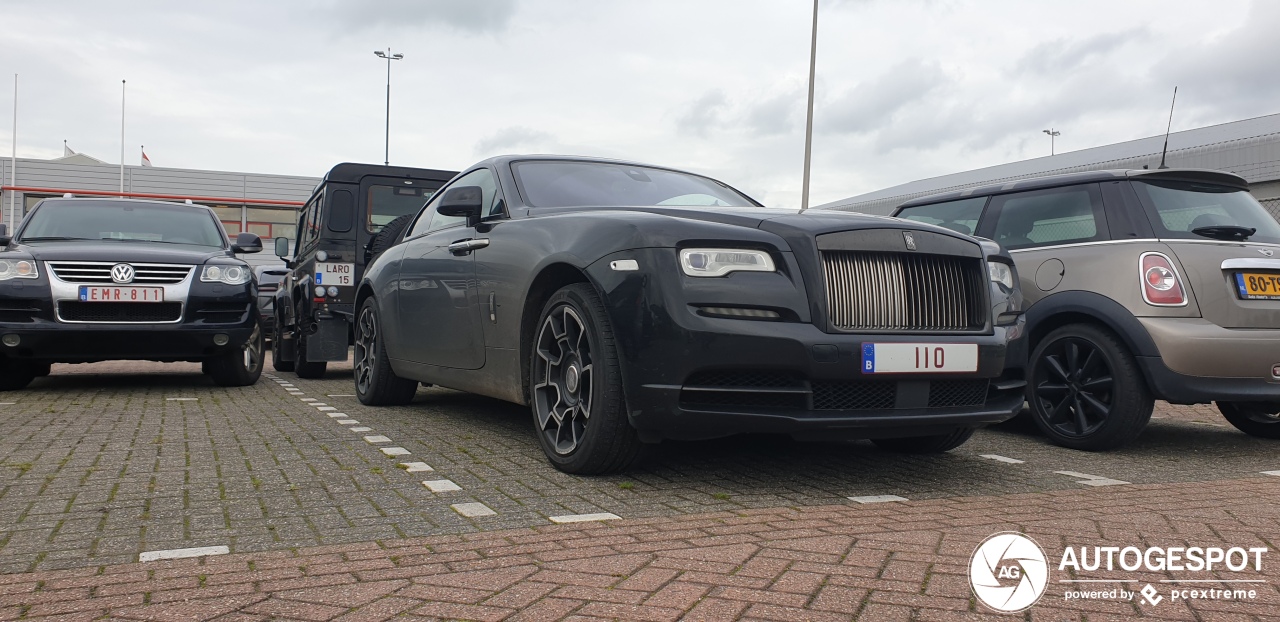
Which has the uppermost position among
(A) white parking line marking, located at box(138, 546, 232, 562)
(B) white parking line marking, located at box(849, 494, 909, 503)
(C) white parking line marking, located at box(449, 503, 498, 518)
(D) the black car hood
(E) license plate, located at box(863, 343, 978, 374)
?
(D) the black car hood

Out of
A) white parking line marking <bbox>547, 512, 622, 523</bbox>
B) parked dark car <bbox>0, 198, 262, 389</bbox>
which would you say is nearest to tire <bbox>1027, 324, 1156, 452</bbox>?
white parking line marking <bbox>547, 512, 622, 523</bbox>

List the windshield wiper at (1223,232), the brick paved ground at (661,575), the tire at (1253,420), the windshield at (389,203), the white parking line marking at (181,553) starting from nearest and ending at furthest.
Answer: the brick paved ground at (661,575) < the white parking line marking at (181,553) < the windshield wiper at (1223,232) < the tire at (1253,420) < the windshield at (389,203)

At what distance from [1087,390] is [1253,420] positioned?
1693mm

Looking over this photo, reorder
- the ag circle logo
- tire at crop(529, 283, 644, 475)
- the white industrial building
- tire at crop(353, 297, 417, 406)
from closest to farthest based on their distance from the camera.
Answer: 1. the ag circle logo
2. tire at crop(529, 283, 644, 475)
3. tire at crop(353, 297, 417, 406)
4. the white industrial building

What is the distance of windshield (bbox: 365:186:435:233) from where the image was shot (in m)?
10.3

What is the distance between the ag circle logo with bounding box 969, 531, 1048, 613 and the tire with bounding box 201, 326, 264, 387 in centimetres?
687

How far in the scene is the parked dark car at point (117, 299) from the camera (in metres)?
7.54

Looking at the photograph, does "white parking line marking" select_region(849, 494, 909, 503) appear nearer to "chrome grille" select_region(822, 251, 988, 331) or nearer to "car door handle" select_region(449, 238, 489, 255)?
"chrome grille" select_region(822, 251, 988, 331)

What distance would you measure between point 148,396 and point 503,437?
3831mm

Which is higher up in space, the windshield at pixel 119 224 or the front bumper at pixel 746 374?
the windshield at pixel 119 224

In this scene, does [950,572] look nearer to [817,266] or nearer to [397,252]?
[817,266]

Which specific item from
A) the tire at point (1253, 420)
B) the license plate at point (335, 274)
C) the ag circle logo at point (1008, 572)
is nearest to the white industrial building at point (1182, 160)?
the tire at point (1253, 420)

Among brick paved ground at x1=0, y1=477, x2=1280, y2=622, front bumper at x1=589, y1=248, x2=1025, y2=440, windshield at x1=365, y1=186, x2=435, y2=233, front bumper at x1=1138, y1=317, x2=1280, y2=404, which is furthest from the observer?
windshield at x1=365, y1=186, x2=435, y2=233

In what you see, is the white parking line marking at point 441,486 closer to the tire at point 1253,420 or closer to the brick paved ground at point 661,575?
the brick paved ground at point 661,575
